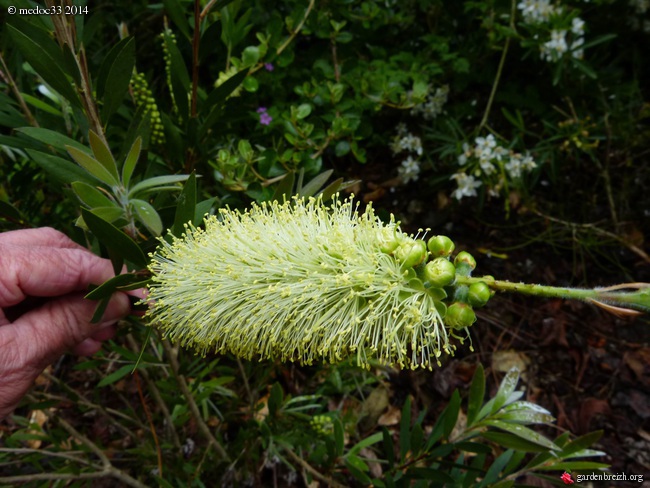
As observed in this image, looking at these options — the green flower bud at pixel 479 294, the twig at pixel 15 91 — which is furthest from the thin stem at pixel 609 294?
the twig at pixel 15 91

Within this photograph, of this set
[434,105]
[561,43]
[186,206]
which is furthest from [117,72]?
[561,43]

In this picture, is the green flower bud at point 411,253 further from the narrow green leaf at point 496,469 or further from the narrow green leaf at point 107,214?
the narrow green leaf at point 496,469

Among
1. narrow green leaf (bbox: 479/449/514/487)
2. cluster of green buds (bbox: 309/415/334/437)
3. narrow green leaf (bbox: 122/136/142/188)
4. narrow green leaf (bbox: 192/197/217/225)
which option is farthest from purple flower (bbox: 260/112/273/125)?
narrow green leaf (bbox: 479/449/514/487)

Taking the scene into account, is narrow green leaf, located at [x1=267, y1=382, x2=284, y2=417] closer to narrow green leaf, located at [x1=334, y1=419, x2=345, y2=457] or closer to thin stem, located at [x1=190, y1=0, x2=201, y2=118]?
narrow green leaf, located at [x1=334, y1=419, x2=345, y2=457]

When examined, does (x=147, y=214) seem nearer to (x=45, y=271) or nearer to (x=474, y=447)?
(x=45, y=271)

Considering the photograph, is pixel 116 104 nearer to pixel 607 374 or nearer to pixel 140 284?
pixel 140 284
